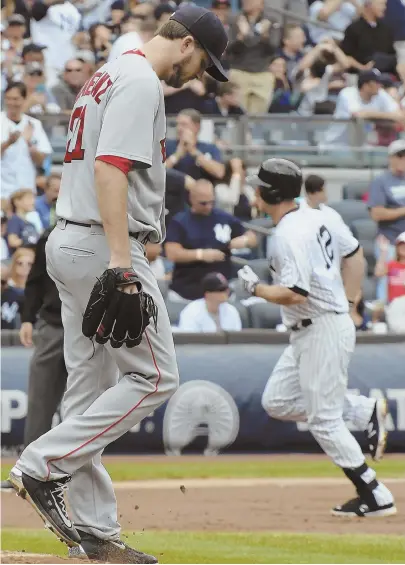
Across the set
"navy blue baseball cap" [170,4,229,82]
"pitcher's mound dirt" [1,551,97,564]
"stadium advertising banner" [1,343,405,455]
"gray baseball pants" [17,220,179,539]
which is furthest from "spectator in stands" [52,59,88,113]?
"pitcher's mound dirt" [1,551,97,564]

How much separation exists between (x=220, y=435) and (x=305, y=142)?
16.2ft

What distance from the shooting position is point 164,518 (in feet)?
26.6

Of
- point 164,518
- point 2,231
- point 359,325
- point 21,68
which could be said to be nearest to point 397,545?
point 164,518

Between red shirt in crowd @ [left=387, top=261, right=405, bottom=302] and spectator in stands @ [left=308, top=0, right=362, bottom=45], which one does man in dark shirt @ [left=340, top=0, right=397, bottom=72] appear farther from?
red shirt in crowd @ [left=387, top=261, right=405, bottom=302]

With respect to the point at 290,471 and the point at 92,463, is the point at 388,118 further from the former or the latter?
the point at 92,463

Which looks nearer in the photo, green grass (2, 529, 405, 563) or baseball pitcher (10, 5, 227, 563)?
baseball pitcher (10, 5, 227, 563)

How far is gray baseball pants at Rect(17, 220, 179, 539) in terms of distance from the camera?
522cm

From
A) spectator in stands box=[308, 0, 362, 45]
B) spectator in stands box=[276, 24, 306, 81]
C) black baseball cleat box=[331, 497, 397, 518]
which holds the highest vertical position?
spectator in stands box=[308, 0, 362, 45]

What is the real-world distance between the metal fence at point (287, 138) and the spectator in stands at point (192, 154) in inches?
25.3

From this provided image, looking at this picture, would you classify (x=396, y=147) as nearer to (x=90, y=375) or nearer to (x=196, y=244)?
(x=196, y=244)

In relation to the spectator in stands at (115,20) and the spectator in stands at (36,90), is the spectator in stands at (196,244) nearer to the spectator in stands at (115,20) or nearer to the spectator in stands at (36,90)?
the spectator in stands at (36,90)

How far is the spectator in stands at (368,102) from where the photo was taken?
1579cm

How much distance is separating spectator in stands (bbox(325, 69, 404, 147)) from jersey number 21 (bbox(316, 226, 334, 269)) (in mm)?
7713

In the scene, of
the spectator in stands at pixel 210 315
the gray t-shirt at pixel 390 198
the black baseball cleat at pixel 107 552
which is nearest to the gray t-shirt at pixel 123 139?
the black baseball cleat at pixel 107 552
